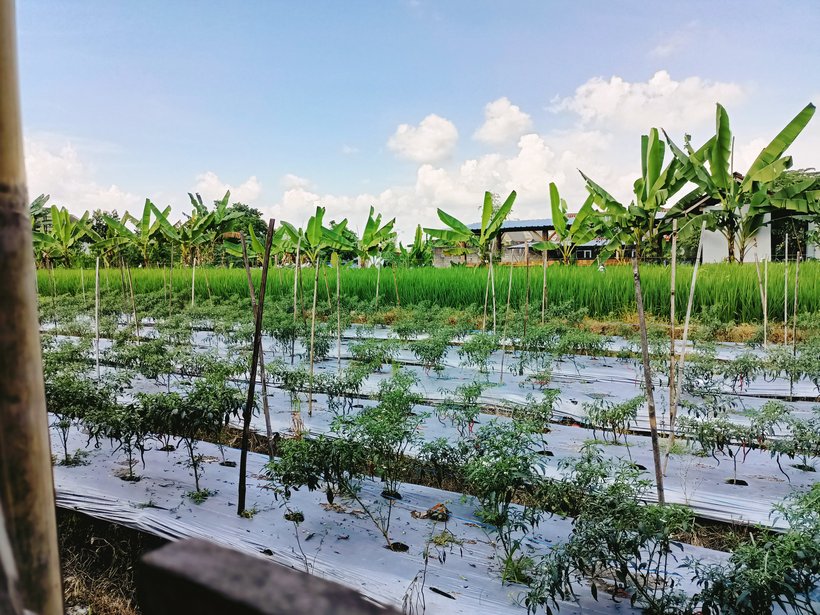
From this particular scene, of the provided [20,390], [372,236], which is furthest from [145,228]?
[20,390]

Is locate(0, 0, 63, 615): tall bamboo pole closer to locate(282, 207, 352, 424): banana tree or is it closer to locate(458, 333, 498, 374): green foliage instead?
locate(282, 207, 352, 424): banana tree

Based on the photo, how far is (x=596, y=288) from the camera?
31.6 ft

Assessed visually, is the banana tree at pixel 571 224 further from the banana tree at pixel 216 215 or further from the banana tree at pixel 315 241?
the banana tree at pixel 216 215

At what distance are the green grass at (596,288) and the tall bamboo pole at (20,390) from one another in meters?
8.48

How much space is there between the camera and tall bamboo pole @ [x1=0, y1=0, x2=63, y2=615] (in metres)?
0.39

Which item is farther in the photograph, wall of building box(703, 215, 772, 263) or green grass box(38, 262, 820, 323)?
wall of building box(703, 215, 772, 263)

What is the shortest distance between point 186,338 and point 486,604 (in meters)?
6.04

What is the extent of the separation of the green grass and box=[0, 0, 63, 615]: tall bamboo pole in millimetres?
8480

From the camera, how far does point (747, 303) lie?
8.52 meters

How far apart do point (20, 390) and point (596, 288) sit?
391 inches

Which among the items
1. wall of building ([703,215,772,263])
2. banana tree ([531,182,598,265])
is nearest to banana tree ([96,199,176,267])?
banana tree ([531,182,598,265])

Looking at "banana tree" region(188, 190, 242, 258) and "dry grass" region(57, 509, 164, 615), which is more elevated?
"banana tree" region(188, 190, 242, 258)

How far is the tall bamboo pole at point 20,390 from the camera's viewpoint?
393mm

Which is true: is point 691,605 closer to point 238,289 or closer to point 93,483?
point 93,483
